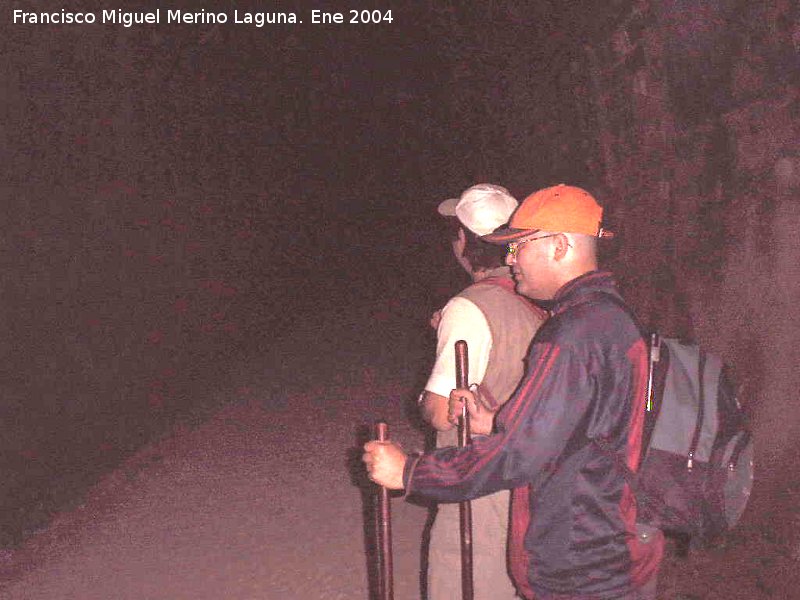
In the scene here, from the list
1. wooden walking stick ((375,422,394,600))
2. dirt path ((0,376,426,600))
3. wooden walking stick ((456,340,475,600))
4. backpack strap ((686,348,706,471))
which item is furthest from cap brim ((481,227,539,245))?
dirt path ((0,376,426,600))

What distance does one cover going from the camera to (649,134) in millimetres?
4664

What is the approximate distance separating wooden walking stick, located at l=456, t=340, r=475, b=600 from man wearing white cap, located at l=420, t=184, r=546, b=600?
14 centimetres

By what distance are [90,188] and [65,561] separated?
2.84 metres

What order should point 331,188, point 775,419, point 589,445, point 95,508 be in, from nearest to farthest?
point 589,445 < point 775,419 < point 95,508 < point 331,188

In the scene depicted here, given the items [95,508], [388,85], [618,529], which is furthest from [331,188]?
[618,529]

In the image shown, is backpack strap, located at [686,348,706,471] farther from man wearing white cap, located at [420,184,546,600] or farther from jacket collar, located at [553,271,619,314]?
man wearing white cap, located at [420,184,546,600]

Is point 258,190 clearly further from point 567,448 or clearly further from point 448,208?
point 567,448

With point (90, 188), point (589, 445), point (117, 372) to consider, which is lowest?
point (117, 372)

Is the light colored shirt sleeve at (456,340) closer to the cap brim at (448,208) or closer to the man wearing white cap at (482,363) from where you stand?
the man wearing white cap at (482,363)

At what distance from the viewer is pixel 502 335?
2504 millimetres

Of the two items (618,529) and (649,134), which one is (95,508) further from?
(618,529)

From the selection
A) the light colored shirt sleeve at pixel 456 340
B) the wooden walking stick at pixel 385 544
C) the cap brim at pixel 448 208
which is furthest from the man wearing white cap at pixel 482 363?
the wooden walking stick at pixel 385 544

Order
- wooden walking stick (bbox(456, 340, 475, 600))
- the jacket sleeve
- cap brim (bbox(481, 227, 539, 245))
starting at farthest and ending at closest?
wooden walking stick (bbox(456, 340, 475, 600))
cap brim (bbox(481, 227, 539, 245))
the jacket sleeve

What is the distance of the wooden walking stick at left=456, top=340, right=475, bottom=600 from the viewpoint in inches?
89.0
